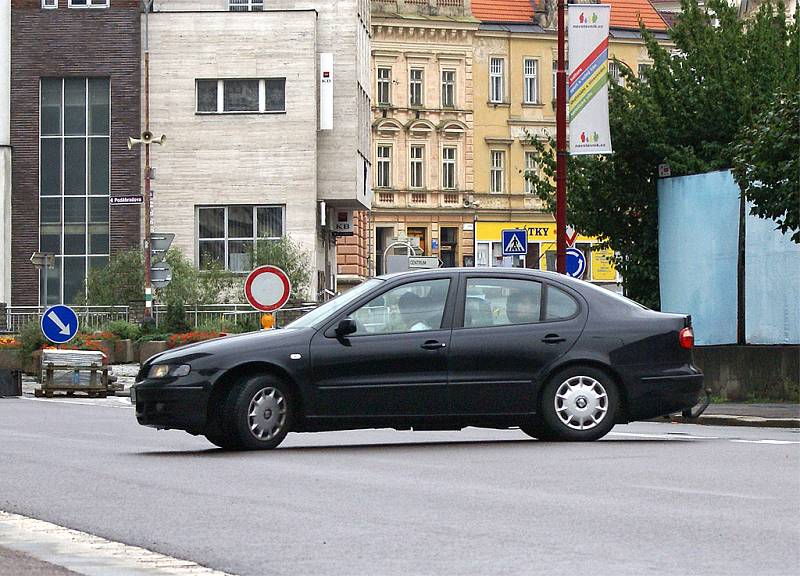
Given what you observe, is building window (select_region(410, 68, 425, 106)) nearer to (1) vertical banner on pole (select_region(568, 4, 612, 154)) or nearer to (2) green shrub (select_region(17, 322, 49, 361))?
(2) green shrub (select_region(17, 322, 49, 361))

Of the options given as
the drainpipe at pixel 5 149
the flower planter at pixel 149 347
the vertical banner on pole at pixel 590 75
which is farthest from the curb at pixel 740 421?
the drainpipe at pixel 5 149

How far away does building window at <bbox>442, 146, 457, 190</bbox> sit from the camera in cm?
9188

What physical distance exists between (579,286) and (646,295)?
20515 mm

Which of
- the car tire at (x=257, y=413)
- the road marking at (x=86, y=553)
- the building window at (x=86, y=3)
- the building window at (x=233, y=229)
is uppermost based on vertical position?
the building window at (x=86, y=3)

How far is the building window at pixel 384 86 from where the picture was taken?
9094 centimetres

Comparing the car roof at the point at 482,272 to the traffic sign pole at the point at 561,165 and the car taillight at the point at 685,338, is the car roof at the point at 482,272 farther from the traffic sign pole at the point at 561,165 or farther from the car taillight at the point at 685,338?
the traffic sign pole at the point at 561,165

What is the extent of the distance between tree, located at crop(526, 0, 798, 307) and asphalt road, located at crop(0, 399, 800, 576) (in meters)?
18.4

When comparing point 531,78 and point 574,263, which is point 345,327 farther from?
point 531,78

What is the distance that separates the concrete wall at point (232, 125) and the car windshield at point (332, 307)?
4427 cm

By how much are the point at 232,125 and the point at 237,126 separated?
0.18 m

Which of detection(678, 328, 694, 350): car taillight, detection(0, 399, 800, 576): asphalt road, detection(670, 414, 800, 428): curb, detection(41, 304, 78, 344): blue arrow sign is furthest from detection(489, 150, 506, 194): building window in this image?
detection(678, 328, 694, 350): car taillight

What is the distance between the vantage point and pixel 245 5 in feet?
210

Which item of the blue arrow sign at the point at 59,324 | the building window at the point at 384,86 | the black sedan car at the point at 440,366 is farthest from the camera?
the building window at the point at 384,86

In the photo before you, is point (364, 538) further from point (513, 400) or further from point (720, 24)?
point (720, 24)
